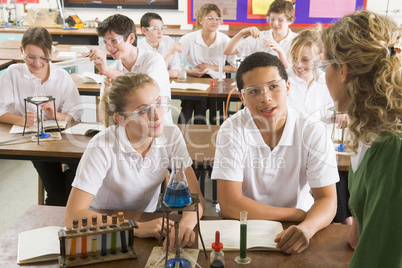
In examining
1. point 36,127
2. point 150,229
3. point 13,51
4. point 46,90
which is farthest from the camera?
point 13,51

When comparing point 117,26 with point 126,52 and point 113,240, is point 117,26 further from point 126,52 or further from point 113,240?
point 113,240

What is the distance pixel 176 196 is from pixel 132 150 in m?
0.61

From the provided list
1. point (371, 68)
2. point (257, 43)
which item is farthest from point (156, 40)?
point (371, 68)

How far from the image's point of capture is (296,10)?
6516mm

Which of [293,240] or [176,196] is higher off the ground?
[176,196]

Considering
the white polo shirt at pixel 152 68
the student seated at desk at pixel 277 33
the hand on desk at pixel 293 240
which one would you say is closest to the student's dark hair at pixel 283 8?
the student seated at desk at pixel 277 33

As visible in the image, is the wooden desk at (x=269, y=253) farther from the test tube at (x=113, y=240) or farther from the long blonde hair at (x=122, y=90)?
A: the long blonde hair at (x=122, y=90)

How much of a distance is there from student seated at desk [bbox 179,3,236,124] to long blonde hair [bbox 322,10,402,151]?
11.1 ft

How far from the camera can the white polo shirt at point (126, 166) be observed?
1.81 m

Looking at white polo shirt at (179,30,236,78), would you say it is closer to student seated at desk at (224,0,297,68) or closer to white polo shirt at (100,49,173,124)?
student seated at desk at (224,0,297,68)

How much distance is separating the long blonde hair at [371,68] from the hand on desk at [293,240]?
49 centimetres

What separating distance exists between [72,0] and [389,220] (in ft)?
22.2

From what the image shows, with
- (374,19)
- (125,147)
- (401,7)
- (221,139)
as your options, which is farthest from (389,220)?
(401,7)

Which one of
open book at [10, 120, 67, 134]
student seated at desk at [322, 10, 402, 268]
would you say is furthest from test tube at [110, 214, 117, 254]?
open book at [10, 120, 67, 134]
